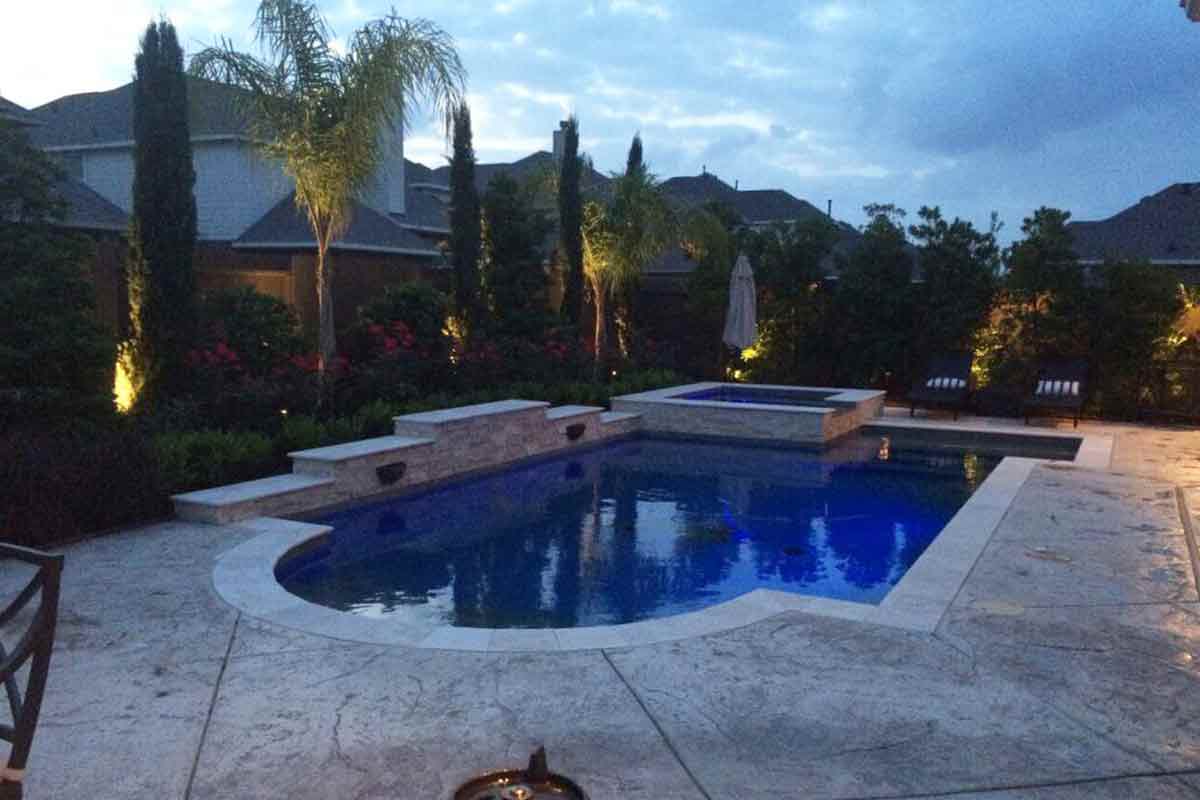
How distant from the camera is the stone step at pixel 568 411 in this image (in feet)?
44.4

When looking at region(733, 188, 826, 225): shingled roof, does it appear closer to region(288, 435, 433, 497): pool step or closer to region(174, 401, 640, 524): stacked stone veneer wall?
region(174, 401, 640, 524): stacked stone veneer wall

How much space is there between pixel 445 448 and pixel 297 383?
200 centimetres

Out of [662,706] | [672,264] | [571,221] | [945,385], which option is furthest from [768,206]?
[662,706]

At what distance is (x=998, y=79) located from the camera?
32.9 metres

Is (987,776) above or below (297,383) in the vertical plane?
below

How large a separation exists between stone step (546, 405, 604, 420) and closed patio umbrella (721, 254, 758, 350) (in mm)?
4105

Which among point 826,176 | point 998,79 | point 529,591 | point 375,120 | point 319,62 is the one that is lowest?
point 529,591

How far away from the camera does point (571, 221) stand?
18.3m

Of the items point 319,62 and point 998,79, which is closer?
point 319,62

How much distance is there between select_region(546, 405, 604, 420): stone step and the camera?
44.4 feet

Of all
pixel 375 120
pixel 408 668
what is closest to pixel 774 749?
pixel 408 668

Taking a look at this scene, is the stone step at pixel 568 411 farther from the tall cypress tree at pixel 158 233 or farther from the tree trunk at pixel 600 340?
the tall cypress tree at pixel 158 233

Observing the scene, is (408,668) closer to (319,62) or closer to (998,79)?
(319,62)

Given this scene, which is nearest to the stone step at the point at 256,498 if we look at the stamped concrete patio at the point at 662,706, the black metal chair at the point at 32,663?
the stamped concrete patio at the point at 662,706
